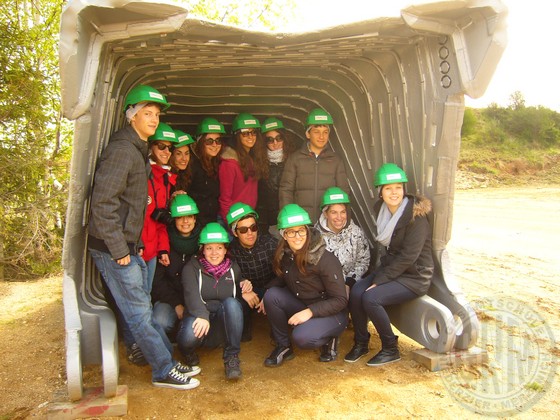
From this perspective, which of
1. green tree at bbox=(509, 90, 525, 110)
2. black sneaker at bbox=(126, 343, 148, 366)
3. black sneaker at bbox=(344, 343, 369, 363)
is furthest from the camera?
green tree at bbox=(509, 90, 525, 110)

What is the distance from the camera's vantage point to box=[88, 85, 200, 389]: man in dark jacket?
3.32 meters

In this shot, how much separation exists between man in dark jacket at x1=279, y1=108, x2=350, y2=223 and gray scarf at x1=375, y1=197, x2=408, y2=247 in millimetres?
791

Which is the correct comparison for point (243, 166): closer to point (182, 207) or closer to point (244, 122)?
point (244, 122)

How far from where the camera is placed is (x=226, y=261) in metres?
4.29

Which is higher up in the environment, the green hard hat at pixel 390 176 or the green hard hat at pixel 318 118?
the green hard hat at pixel 318 118

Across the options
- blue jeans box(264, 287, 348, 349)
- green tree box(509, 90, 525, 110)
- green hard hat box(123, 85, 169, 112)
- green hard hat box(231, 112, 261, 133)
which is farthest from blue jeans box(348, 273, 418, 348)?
green tree box(509, 90, 525, 110)

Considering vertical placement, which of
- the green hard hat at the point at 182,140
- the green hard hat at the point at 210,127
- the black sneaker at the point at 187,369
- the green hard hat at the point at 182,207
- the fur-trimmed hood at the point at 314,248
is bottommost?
the black sneaker at the point at 187,369

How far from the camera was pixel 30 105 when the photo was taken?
7.25 metres

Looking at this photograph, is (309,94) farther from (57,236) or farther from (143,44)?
(57,236)

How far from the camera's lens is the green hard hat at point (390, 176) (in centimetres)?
424

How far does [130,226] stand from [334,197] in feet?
6.50

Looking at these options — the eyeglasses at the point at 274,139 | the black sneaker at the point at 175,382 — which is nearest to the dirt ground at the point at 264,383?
the black sneaker at the point at 175,382

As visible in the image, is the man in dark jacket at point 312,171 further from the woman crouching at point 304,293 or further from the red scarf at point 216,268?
the red scarf at point 216,268

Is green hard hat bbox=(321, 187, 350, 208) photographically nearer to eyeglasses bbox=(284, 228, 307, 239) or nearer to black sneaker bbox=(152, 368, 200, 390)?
eyeglasses bbox=(284, 228, 307, 239)
